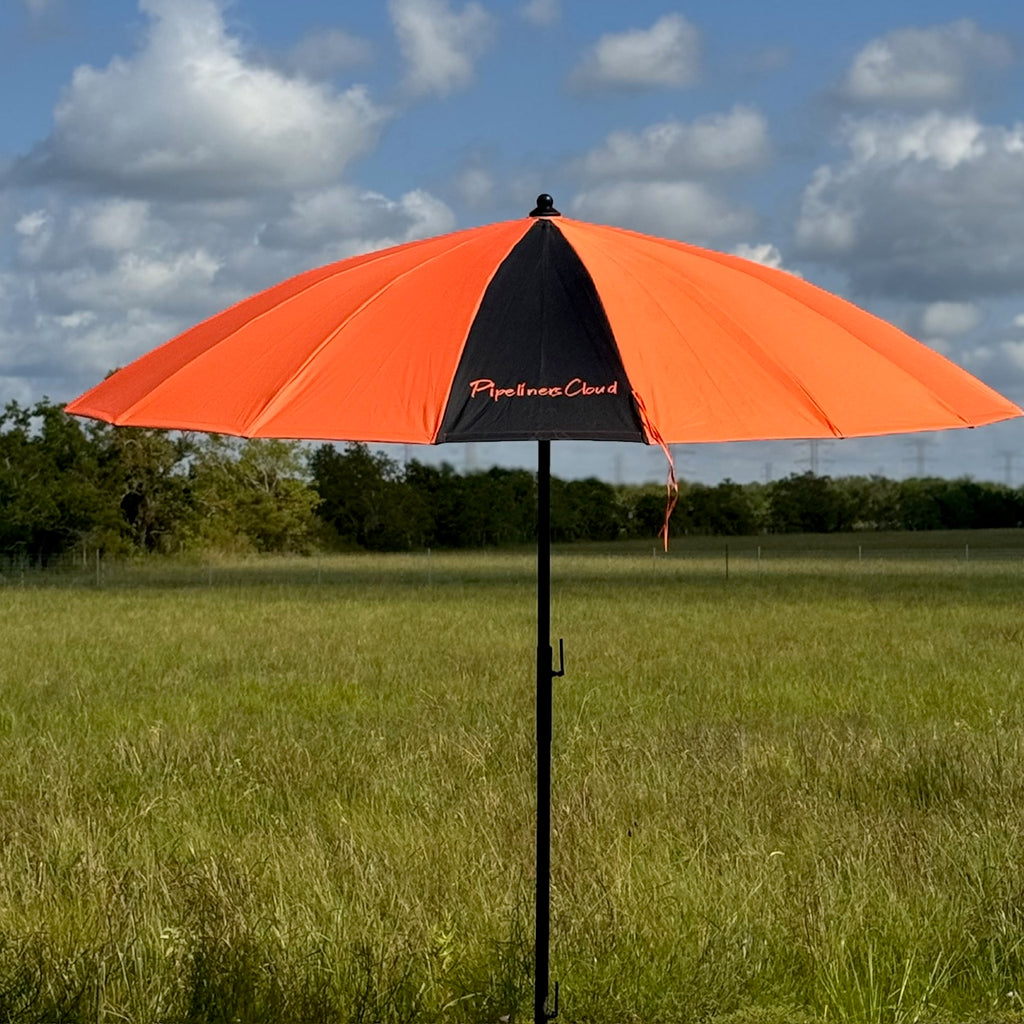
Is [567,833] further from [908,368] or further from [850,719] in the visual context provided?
[850,719]

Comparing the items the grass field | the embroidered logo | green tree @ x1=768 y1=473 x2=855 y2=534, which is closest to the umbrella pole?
the grass field

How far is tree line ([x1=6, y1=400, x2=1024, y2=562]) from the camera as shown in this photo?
5422 cm

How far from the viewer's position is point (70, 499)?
174 ft

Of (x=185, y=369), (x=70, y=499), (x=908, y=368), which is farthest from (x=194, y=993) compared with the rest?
(x=70, y=499)

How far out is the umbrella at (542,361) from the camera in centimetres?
360

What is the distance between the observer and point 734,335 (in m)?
4.00

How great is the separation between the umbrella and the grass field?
3.13ft

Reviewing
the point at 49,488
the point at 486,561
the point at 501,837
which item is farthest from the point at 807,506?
the point at 501,837

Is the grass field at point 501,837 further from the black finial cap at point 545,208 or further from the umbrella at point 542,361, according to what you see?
the black finial cap at point 545,208

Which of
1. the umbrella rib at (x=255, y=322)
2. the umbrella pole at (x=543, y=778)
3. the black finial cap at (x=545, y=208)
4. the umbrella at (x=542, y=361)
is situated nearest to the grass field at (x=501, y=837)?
the umbrella pole at (x=543, y=778)

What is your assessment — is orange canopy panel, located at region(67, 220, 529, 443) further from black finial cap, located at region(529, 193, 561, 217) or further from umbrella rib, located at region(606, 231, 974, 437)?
umbrella rib, located at region(606, 231, 974, 437)

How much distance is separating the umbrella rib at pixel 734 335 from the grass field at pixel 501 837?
2.46 meters

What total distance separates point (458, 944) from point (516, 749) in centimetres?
477

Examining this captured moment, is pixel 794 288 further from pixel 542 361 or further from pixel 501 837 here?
pixel 501 837
